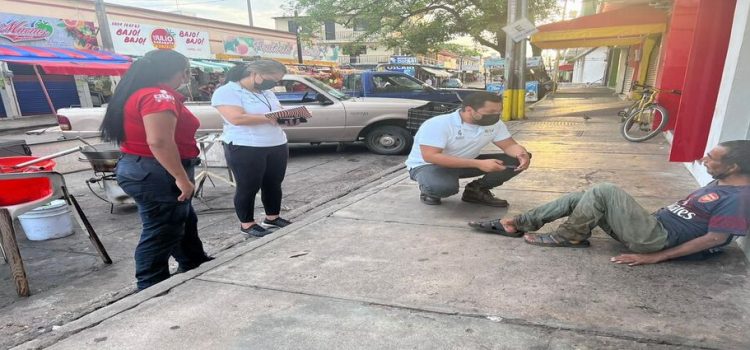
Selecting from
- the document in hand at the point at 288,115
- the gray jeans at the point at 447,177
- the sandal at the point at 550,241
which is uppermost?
the document in hand at the point at 288,115

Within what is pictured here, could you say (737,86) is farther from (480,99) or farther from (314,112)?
(314,112)

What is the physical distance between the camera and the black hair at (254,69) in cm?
383

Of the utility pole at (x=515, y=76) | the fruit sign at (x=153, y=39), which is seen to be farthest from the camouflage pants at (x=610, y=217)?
the fruit sign at (x=153, y=39)

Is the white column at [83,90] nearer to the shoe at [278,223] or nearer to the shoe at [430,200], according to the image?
the shoe at [278,223]

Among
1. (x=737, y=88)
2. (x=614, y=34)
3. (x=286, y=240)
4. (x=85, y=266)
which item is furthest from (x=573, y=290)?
(x=614, y=34)

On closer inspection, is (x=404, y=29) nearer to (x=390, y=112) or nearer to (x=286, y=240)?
(x=390, y=112)

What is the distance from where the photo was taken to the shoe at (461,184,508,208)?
4281mm

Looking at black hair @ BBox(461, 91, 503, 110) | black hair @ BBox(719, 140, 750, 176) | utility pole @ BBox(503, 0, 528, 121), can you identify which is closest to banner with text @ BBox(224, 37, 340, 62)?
utility pole @ BBox(503, 0, 528, 121)

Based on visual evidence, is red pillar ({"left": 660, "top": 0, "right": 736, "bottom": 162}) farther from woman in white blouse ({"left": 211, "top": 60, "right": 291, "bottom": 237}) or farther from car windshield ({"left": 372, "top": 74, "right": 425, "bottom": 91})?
car windshield ({"left": 372, "top": 74, "right": 425, "bottom": 91})

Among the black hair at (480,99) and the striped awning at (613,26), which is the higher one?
the striped awning at (613,26)

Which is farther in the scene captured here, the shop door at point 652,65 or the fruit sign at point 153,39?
the fruit sign at point 153,39

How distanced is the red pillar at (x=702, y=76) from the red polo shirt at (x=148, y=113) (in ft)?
16.1

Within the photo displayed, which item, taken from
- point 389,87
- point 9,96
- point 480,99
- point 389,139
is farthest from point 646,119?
point 9,96

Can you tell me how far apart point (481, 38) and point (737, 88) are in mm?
15869
